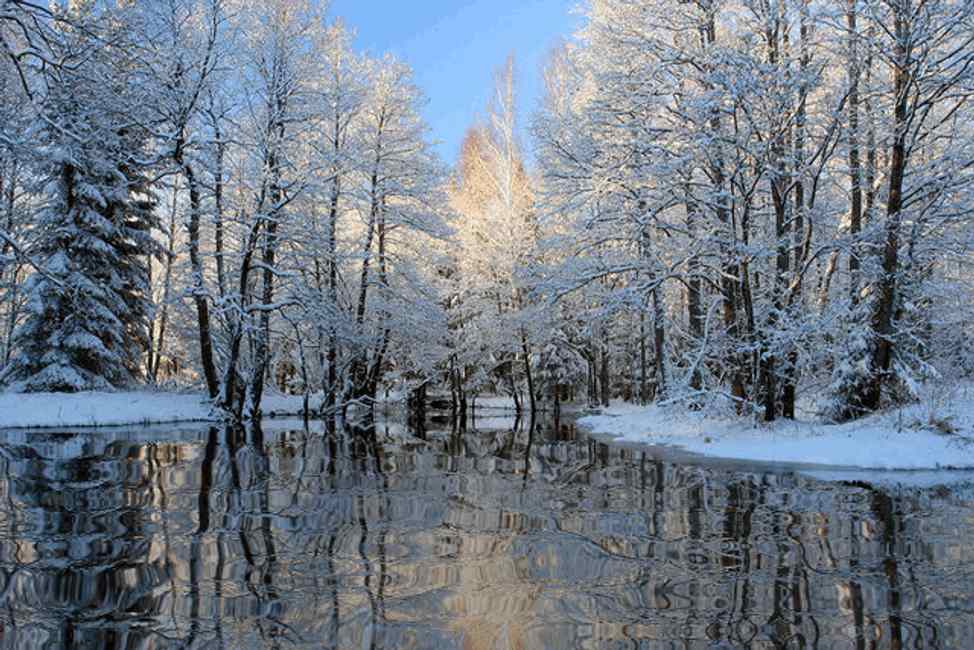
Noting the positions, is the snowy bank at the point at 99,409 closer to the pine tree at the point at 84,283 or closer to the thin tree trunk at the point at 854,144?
the pine tree at the point at 84,283

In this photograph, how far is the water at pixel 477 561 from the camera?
3.32 metres

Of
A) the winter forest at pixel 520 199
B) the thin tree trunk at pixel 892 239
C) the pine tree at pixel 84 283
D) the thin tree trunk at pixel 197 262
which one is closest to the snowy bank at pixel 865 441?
the winter forest at pixel 520 199

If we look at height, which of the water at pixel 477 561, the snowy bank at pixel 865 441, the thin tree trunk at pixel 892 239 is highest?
the thin tree trunk at pixel 892 239

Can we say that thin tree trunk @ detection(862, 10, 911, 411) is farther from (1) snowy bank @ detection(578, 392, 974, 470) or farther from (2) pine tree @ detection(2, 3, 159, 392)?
(2) pine tree @ detection(2, 3, 159, 392)

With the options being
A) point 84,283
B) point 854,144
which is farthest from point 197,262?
point 854,144

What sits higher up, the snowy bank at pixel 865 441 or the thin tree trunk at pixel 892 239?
the thin tree trunk at pixel 892 239

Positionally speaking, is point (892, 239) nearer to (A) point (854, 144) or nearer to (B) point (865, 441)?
(A) point (854, 144)

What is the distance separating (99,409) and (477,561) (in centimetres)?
1744

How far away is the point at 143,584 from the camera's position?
13.1 feet

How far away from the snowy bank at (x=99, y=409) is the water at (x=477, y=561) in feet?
33.3

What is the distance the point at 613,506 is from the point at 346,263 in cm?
1994

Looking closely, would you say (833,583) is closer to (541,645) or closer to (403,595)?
(541,645)

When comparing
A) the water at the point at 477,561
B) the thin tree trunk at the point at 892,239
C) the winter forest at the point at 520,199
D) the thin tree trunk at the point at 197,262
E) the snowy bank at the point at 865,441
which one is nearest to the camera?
the water at the point at 477,561

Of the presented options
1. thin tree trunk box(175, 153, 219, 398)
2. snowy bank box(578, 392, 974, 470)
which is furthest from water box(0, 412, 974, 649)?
thin tree trunk box(175, 153, 219, 398)
